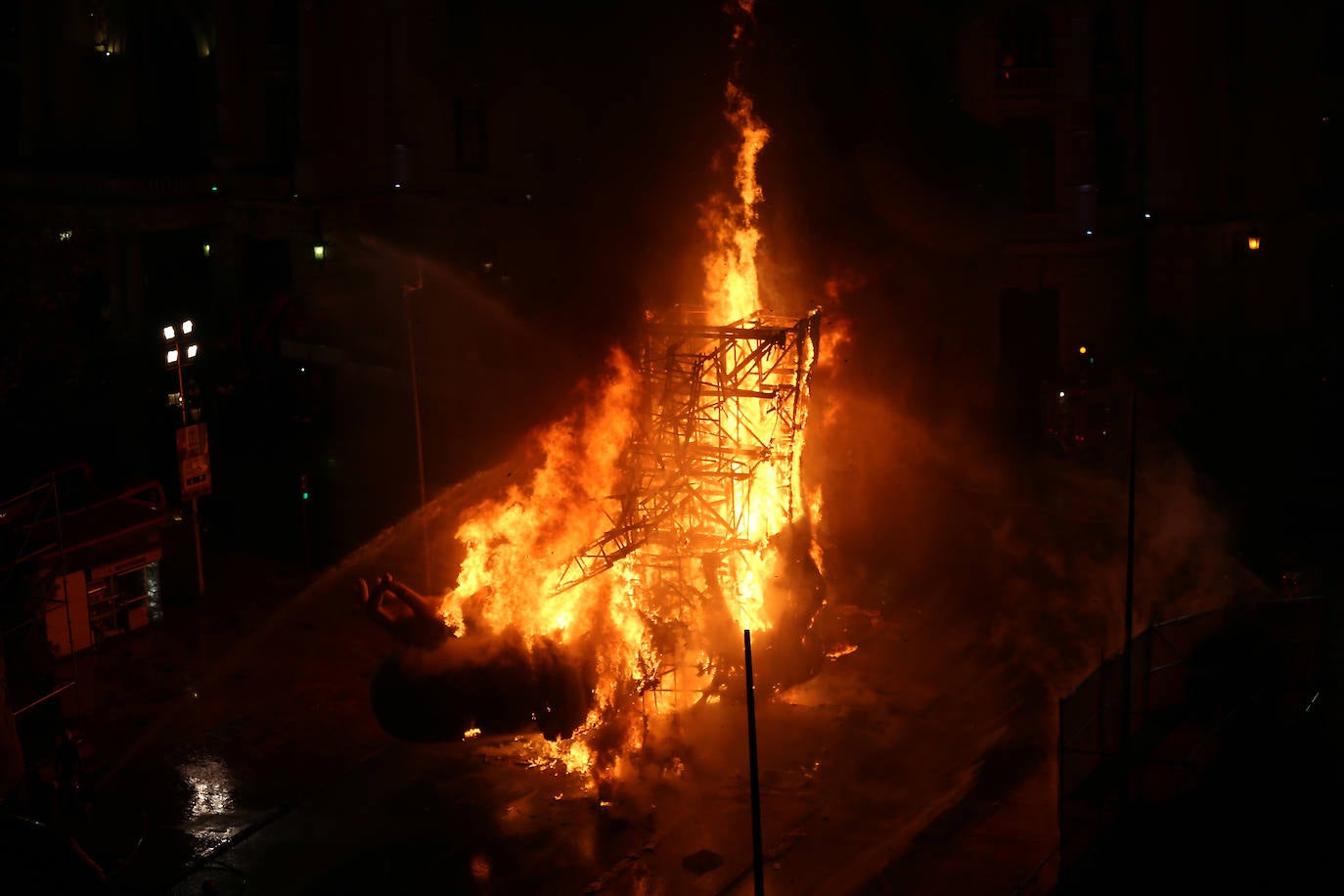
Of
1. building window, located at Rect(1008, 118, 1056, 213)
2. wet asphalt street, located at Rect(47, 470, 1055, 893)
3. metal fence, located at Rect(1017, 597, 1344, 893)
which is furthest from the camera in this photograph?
building window, located at Rect(1008, 118, 1056, 213)

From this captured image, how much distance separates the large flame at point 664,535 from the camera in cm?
2014

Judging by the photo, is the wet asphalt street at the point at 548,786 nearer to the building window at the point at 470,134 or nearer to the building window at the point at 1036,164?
the building window at the point at 1036,164

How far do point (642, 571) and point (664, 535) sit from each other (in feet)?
2.00

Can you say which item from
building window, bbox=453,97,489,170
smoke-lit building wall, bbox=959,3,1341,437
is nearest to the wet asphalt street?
smoke-lit building wall, bbox=959,3,1341,437

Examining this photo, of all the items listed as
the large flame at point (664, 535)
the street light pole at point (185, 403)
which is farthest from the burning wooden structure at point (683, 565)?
the street light pole at point (185, 403)

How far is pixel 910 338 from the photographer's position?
30.8 m

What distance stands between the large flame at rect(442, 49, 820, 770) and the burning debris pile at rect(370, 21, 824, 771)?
0.09 feet

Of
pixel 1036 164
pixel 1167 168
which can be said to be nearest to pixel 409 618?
pixel 1036 164

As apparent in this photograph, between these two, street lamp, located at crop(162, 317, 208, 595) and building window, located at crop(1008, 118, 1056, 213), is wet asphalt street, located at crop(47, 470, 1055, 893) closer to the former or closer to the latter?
street lamp, located at crop(162, 317, 208, 595)

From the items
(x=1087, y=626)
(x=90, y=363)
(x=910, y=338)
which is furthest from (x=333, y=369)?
(x=1087, y=626)

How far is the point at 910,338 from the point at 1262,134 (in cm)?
1141

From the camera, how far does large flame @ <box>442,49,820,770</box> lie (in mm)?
20141

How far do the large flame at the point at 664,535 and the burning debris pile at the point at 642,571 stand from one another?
0.03m

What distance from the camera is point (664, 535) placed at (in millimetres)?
20750
